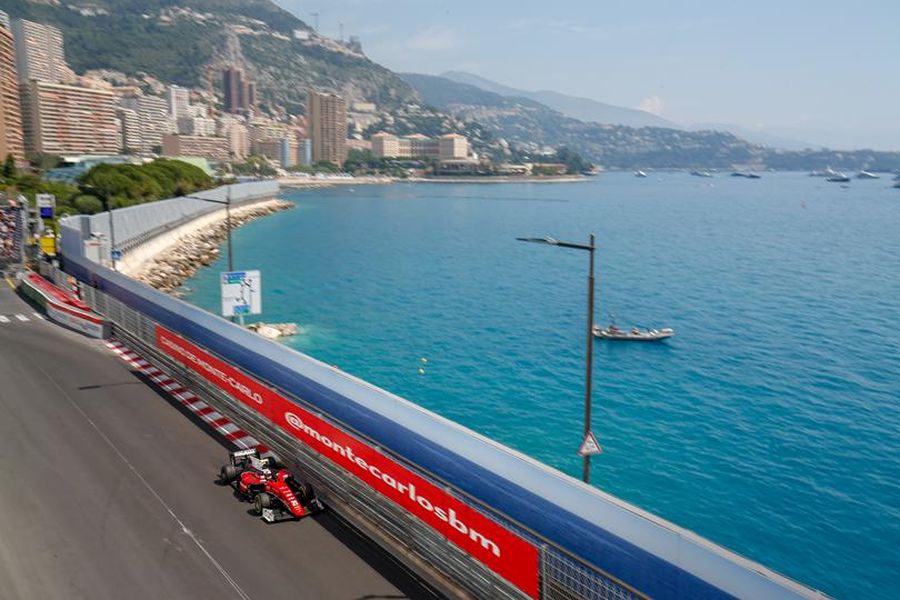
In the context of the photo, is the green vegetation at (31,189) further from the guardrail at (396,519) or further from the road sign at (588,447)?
the road sign at (588,447)

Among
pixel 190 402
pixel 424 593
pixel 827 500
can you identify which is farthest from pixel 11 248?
pixel 827 500

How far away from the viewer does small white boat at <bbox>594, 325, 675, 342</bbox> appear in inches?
1879

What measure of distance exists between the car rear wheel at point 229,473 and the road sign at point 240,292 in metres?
12.7

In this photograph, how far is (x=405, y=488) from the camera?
1316 centimetres

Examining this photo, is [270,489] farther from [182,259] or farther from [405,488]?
[182,259]

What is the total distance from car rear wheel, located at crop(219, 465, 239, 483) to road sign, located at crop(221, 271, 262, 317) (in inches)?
500

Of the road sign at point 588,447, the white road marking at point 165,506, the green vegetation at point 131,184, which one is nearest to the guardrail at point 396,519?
the white road marking at point 165,506

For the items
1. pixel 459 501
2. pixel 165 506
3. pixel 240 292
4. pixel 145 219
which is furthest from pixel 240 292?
pixel 145 219

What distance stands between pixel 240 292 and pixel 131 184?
2863 inches

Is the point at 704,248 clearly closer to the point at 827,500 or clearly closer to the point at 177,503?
the point at 827,500

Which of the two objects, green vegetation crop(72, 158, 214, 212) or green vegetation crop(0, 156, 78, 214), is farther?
green vegetation crop(72, 158, 214, 212)

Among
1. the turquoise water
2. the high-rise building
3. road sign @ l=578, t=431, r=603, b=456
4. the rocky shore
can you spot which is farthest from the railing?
the high-rise building

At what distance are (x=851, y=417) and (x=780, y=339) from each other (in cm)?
1604

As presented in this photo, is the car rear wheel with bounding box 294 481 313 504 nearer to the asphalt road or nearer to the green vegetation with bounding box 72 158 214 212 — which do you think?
the asphalt road
